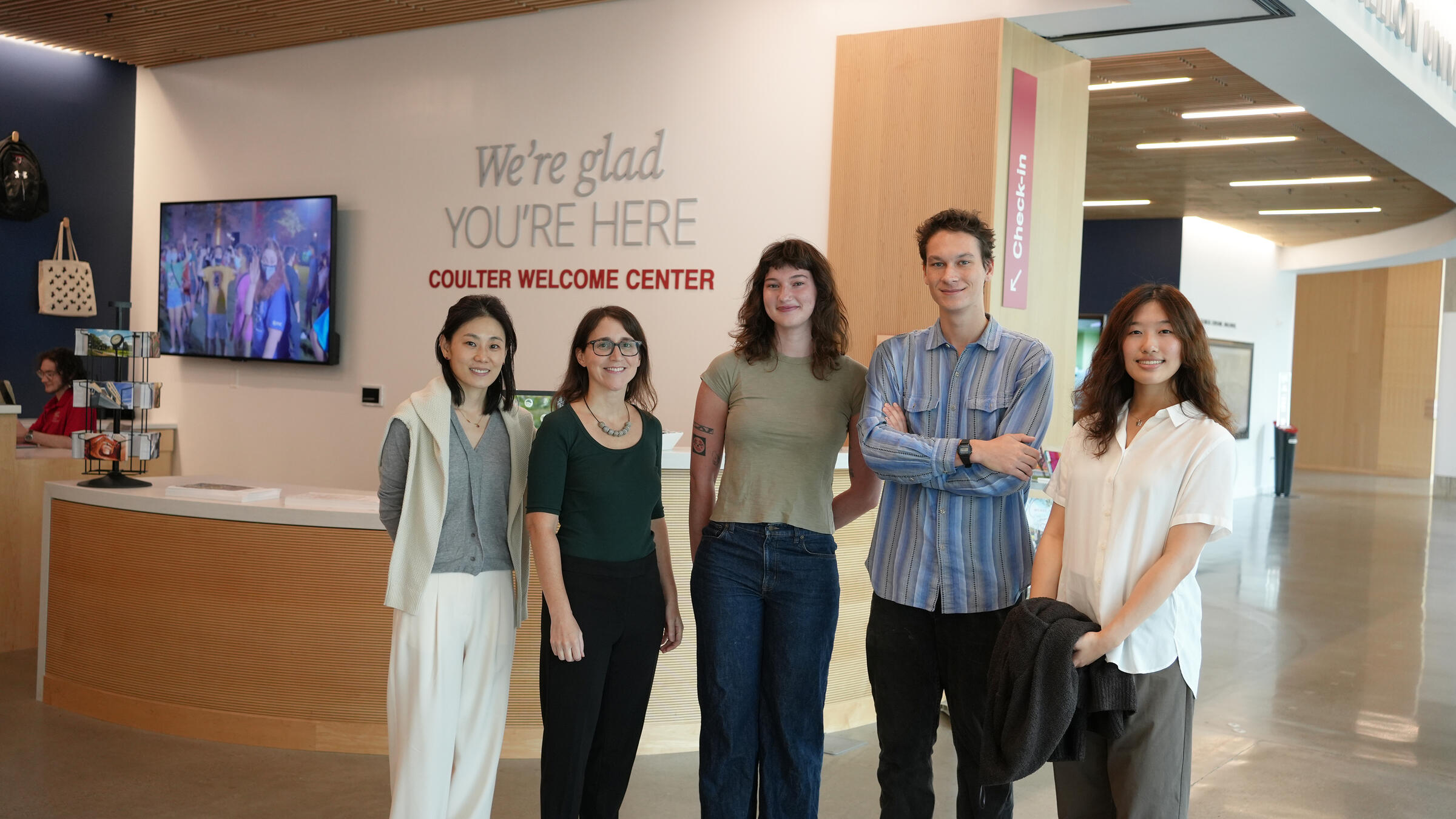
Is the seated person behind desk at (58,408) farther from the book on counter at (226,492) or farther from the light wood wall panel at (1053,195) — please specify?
the light wood wall panel at (1053,195)

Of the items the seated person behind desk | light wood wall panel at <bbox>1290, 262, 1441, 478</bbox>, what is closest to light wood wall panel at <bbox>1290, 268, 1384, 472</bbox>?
light wood wall panel at <bbox>1290, 262, 1441, 478</bbox>

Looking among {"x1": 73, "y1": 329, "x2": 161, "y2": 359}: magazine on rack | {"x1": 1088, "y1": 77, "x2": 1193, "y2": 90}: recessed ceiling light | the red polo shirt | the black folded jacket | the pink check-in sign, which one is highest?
{"x1": 1088, "y1": 77, "x2": 1193, "y2": 90}: recessed ceiling light

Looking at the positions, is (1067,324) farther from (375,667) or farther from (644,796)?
(375,667)

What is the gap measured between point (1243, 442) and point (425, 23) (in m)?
13.0

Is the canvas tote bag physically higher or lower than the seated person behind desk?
higher

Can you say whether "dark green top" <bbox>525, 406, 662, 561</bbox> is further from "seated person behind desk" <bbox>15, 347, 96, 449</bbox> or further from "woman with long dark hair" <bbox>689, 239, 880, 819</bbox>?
"seated person behind desk" <bbox>15, 347, 96, 449</bbox>

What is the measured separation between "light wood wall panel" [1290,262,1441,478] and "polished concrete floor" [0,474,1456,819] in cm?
1459

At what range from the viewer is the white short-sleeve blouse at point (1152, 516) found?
228cm

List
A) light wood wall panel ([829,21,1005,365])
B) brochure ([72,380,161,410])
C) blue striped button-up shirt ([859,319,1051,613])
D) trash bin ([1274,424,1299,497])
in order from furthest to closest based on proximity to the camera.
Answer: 1. trash bin ([1274,424,1299,497])
2. light wood wall panel ([829,21,1005,365])
3. brochure ([72,380,161,410])
4. blue striped button-up shirt ([859,319,1051,613])

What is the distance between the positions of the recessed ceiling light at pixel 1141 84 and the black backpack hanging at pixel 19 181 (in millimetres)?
6862

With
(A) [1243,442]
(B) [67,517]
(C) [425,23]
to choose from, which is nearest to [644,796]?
(B) [67,517]

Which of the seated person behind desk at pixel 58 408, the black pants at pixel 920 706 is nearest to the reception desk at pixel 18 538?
the seated person behind desk at pixel 58 408

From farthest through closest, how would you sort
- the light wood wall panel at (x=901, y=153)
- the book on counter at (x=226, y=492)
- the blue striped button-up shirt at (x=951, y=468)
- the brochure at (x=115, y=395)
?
the light wood wall panel at (x=901, y=153) < the brochure at (x=115, y=395) < the book on counter at (x=226, y=492) < the blue striped button-up shirt at (x=951, y=468)

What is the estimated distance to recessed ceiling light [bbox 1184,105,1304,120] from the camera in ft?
25.8
